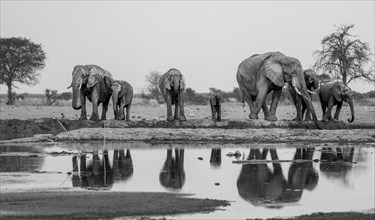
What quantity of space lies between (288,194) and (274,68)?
2084cm

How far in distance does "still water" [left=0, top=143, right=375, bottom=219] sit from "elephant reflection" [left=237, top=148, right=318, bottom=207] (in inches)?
0.8

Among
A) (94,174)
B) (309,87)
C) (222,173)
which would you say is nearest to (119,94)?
(309,87)

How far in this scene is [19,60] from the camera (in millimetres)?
70250

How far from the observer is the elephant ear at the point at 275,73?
38.3m

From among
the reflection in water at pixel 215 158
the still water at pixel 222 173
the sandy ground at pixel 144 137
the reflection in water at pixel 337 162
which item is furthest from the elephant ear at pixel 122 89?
→ the reflection in water at pixel 337 162

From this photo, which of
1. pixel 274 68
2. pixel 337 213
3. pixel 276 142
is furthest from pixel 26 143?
pixel 337 213

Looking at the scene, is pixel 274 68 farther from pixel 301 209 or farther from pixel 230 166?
pixel 301 209

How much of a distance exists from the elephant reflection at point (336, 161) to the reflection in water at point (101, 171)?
5250mm

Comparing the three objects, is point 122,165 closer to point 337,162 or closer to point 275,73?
point 337,162

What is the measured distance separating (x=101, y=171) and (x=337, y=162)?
23.8ft

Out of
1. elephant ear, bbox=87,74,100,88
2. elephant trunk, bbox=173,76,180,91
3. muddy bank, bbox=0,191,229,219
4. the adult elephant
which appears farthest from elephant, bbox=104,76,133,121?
muddy bank, bbox=0,191,229,219

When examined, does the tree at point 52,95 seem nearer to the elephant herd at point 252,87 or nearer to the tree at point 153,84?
the tree at point 153,84

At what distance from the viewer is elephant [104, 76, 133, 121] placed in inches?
1567

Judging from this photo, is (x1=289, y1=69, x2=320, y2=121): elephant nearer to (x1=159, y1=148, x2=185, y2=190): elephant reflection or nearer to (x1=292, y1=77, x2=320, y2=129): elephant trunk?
(x1=292, y1=77, x2=320, y2=129): elephant trunk
